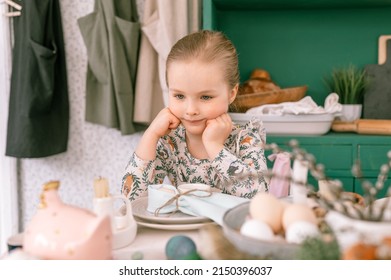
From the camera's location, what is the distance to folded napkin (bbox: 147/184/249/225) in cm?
95

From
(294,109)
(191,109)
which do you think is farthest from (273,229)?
(294,109)

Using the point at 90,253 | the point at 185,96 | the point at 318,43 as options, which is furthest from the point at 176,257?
the point at 318,43

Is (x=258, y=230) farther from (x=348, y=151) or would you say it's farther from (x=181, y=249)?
(x=348, y=151)

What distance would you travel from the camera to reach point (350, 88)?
256cm

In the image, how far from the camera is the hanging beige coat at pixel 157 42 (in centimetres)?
243

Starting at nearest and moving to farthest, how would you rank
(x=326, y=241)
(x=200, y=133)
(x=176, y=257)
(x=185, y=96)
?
(x=326, y=241) < (x=176, y=257) < (x=185, y=96) < (x=200, y=133)

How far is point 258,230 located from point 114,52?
6.41 feet

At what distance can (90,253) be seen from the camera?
65 cm

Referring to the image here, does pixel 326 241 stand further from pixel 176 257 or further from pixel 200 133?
pixel 200 133

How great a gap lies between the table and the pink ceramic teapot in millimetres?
116

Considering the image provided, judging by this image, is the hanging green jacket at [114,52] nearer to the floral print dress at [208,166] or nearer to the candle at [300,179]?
the floral print dress at [208,166]

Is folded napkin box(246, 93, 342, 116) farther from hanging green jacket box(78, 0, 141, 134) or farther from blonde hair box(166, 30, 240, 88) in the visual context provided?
blonde hair box(166, 30, 240, 88)

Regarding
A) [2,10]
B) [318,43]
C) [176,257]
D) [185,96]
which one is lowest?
[176,257]
